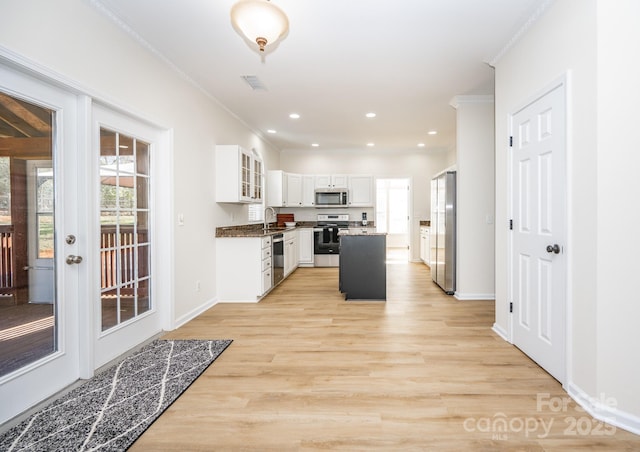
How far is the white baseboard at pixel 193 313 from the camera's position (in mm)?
3590

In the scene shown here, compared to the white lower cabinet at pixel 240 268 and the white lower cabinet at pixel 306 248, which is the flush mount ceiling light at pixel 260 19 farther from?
the white lower cabinet at pixel 306 248

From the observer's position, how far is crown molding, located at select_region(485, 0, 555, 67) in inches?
97.1

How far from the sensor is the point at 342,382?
2.37 meters

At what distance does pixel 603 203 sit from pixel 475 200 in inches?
109

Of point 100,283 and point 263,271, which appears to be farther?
point 263,271

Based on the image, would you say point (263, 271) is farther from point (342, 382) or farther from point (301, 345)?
point (342, 382)

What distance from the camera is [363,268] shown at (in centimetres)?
469

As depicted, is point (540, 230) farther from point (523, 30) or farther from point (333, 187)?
point (333, 187)

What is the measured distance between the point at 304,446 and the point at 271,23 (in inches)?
92.2

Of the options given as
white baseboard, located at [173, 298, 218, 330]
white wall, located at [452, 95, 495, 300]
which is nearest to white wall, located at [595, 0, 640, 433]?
white wall, located at [452, 95, 495, 300]

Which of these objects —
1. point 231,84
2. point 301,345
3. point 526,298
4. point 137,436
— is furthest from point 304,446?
point 231,84

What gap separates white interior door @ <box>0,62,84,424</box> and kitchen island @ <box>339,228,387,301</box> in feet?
10.1

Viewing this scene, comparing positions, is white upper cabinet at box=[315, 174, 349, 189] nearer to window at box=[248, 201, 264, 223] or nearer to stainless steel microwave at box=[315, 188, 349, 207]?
stainless steel microwave at box=[315, 188, 349, 207]

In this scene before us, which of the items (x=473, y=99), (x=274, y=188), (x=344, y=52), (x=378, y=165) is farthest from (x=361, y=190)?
(x=344, y=52)
